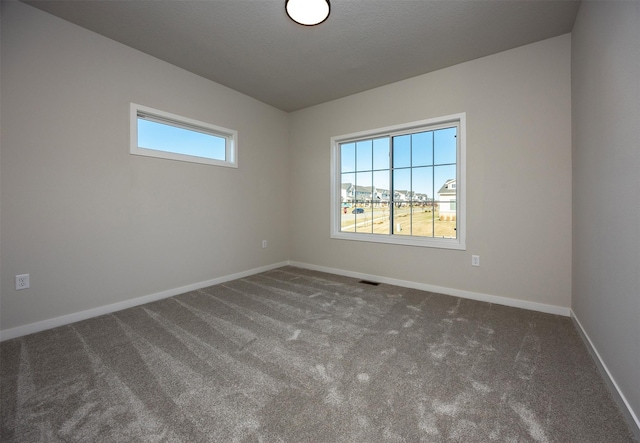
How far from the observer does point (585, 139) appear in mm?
2045

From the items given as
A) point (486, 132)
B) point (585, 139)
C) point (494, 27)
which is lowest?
point (585, 139)

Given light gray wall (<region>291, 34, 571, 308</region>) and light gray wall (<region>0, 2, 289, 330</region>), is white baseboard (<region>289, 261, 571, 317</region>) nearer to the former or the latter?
light gray wall (<region>291, 34, 571, 308</region>)

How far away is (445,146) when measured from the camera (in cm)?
326

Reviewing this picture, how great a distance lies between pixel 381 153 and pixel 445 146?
87 cm

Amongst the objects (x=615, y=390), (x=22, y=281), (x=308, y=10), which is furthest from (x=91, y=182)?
(x=615, y=390)

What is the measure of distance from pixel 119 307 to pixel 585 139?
447 centimetres

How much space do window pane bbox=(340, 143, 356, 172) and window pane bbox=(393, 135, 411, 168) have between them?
0.67 m

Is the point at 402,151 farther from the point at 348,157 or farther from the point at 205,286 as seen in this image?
the point at 205,286

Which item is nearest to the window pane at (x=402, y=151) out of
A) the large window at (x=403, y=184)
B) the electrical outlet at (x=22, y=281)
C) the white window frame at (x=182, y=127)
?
the large window at (x=403, y=184)

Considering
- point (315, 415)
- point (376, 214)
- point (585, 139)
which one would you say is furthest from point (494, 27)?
point (315, 415)

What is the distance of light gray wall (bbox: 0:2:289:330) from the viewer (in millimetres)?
2131

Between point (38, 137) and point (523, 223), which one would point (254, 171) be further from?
point (523, 223)

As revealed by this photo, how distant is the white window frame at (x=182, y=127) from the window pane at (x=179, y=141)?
0.04 meters

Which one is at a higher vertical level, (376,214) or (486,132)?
(486,132)
